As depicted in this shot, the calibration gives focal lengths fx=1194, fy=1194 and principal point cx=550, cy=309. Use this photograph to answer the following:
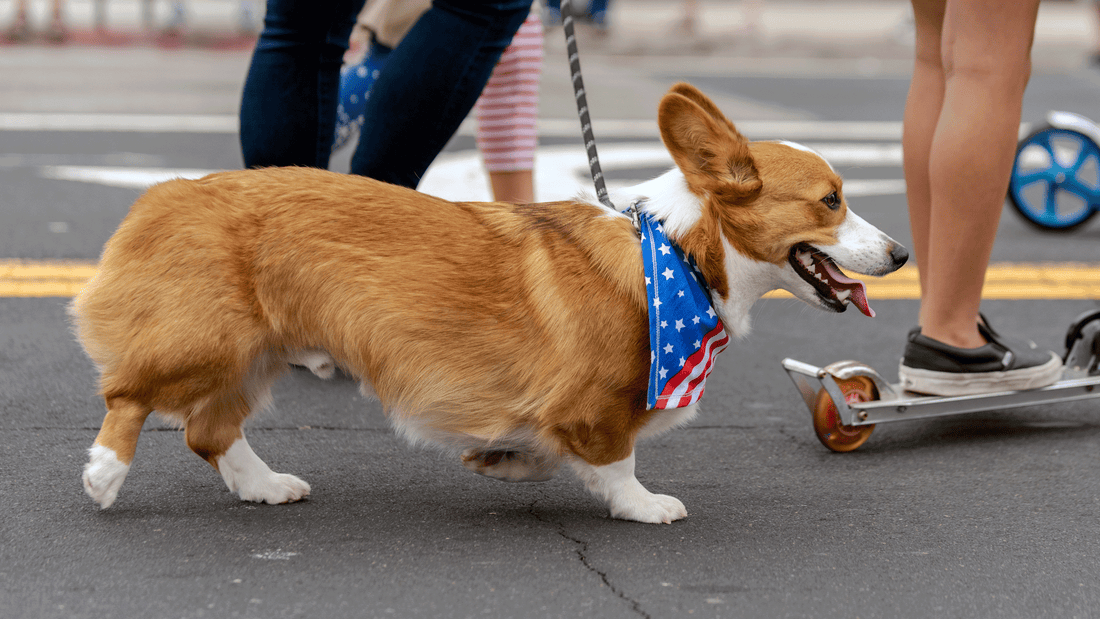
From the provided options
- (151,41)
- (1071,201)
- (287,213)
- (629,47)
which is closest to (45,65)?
(151,41)

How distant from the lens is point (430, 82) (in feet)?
10.5

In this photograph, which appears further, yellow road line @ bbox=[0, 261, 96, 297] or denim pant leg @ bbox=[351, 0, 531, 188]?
yellow road line @ bbox=[0, 261, 96, 297]

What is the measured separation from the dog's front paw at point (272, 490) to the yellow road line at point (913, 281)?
1966 millimetres

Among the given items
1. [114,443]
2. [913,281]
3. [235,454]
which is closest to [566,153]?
[913,281]

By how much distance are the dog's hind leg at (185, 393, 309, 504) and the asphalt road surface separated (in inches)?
2.2

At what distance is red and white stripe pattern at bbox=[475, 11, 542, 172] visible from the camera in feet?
13.5

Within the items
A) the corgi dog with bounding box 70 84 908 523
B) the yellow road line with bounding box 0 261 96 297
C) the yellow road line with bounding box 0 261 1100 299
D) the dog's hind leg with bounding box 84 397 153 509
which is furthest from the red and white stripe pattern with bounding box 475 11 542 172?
the dog's hind leg with bounding box 84 397 153 509

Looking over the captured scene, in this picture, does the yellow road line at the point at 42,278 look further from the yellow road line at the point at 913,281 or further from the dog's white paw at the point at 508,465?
the dog's white paw at the point at 508,465

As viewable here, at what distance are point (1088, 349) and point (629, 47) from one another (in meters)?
11.9

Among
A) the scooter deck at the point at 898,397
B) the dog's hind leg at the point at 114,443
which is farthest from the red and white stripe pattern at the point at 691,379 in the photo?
the dog's hind leg at the point at 114,443

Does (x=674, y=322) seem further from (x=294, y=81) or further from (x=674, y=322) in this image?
(x=294, y=81)

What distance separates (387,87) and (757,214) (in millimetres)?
1236

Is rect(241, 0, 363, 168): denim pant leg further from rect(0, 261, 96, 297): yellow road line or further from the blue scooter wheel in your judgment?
the blue scooter wheel

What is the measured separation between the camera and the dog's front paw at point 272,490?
264 cm
